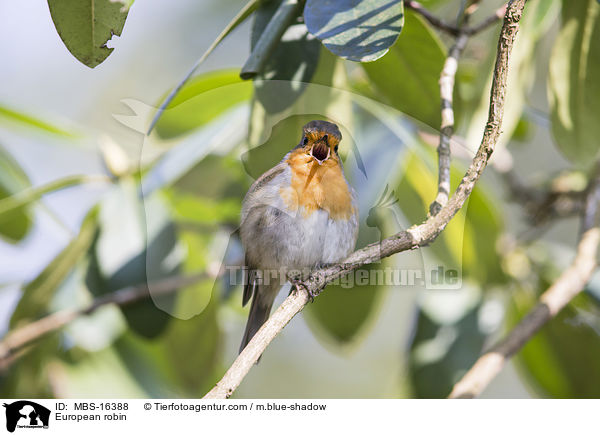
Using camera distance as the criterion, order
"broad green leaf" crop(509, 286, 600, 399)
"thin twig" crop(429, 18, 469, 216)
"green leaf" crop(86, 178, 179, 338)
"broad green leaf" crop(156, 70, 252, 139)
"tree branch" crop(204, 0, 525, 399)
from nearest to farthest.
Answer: "tree branch" crop(204, 0, 525, 399), "thin twig" crop(429, 18, 469, 216), "broad green leaf" crop(156, 70, 252, 139), "green leaf" crop(86, 178, 179, 338), "broad green leaf" crop(509, 286, 600, 399)

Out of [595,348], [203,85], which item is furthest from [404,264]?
[595,348]

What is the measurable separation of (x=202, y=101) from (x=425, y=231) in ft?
2.03

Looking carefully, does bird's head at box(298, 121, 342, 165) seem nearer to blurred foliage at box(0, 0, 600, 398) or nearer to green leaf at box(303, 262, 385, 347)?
blurred foliage at box(0, 0, 600, 398)

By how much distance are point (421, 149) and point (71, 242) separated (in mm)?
768

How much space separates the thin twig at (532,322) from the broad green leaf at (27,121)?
3.35 feet

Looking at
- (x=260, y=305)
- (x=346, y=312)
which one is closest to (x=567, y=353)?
(x=346, y=312)

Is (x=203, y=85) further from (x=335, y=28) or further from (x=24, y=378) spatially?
(x=24, y=378)

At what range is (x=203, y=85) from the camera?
1098mm

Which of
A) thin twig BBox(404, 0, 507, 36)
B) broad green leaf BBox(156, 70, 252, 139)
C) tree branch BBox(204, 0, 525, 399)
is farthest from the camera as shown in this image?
broad green leaf BBox(156, 70, 252, 139)

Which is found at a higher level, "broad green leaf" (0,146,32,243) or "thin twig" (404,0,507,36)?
"thin twig" (404,0,507,36)

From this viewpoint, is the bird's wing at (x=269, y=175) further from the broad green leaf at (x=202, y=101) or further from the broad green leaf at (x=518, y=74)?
the broad green leaf at (x=518, y=74)

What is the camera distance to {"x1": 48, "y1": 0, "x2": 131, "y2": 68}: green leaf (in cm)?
77

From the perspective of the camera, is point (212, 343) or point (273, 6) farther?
point (212, 343)
